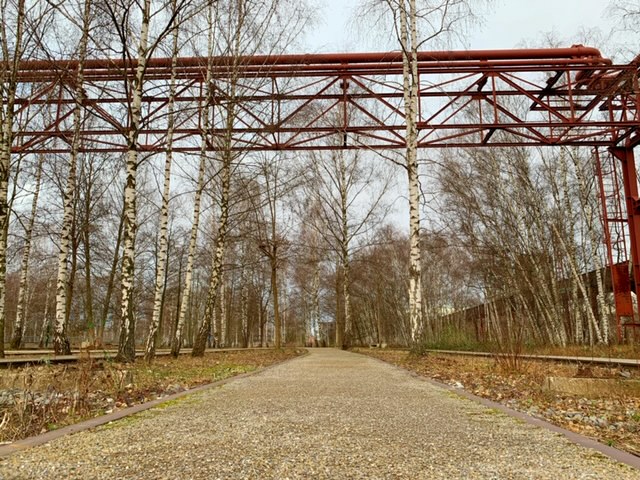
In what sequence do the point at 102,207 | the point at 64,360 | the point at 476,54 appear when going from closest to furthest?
the point at 64,360 < the point at 476,54 < the point at 102,207

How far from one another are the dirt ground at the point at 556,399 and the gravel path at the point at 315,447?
622 mm

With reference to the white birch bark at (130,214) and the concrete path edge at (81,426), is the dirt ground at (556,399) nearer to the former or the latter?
the concrete path edge at (81,426)

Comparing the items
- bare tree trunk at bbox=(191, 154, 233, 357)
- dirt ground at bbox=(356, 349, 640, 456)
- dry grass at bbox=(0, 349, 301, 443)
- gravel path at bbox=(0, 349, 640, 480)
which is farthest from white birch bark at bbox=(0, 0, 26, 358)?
dirt ground at bbox=(356, 349, 640, 456)

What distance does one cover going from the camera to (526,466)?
104 inches

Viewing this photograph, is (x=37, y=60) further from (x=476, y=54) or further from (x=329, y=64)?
(x=476, y=54)

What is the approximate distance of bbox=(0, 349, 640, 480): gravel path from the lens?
2.53m

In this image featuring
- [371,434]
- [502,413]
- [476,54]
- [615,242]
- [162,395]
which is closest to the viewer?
[371,434]

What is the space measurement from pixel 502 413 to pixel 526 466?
6.02 feet

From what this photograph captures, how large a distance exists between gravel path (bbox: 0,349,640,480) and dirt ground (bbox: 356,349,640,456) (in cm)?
62

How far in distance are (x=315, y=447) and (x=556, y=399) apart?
13.6ft

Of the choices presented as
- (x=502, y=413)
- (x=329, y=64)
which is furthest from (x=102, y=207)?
(x=502, y=413)

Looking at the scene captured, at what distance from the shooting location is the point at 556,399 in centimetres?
573

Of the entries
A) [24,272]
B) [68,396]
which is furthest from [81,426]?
[24,272]

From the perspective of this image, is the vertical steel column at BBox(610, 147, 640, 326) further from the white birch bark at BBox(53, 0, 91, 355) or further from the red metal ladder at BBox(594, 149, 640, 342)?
the white birch bark at BBox(53, 0, 91, 355)
